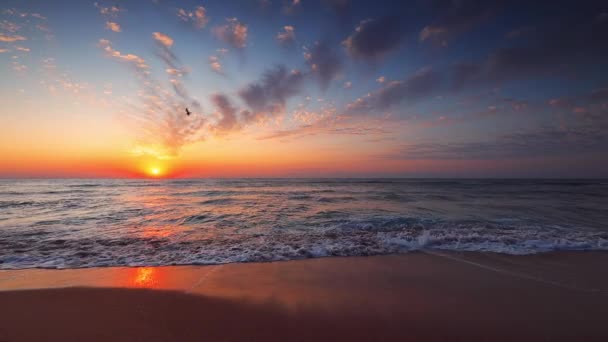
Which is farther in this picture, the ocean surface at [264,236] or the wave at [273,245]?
the ocean surface at [264,236]

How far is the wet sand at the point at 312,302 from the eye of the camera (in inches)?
135

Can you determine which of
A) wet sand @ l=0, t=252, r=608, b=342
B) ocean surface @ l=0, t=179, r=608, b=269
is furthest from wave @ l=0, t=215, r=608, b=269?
wet sand @ l=0, t=252, r=608, b=342

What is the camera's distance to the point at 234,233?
375 inches

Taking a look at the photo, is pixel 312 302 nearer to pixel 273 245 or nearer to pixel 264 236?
pixel 273 245

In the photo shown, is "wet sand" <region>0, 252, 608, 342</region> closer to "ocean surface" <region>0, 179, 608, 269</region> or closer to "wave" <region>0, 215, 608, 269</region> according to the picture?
"wave" <region>0, 215, 608, 269</region>

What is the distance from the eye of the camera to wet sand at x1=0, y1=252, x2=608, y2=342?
3.43 meters

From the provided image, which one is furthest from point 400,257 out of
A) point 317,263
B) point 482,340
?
point 482,340

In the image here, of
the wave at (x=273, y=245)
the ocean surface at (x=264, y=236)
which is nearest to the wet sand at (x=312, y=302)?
the wave at (x=273, y=245)

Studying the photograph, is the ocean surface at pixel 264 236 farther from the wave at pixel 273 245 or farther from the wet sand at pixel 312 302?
the wet sand at pixel 312 302

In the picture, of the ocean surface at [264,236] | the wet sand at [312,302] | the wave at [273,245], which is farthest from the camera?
the ocean surface at [264,236]

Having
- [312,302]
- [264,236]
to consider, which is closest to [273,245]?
[264,236]

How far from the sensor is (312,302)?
4230mm

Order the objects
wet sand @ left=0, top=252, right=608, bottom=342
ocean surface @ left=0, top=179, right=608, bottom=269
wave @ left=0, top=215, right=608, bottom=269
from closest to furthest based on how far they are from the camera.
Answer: wet sand @ left=0, top=252, right=608, bottom=342 → wave @ left=0, top=215, right=608, bottom=269 → ocean surface @ left=0, top=179, right=608, bottom=269

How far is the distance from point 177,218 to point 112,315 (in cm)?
986
